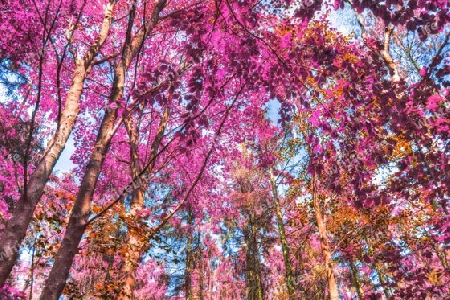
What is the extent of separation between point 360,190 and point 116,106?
114 inches

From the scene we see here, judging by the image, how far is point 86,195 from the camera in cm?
230

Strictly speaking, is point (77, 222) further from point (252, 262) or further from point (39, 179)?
point (252, 262)

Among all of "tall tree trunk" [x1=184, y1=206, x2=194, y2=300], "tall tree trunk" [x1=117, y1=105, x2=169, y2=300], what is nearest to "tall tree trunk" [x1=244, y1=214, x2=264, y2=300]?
"tall tree trunk" [x1=184, y1=206, x2=194, y2=300]

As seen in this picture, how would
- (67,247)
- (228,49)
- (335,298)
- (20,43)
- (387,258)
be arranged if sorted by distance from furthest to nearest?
(20,43)
(335,298)
(387,258)
(228,49)
(67,247)

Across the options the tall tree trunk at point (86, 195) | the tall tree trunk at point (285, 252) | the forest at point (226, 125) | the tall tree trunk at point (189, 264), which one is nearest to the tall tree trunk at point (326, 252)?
the forest at point (226, 125)

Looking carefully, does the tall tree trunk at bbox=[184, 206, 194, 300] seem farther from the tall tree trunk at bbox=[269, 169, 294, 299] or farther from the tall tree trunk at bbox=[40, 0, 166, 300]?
the tall tree trunk at bbox=[40, 0, 166, 300]

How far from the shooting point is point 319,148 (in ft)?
12.6

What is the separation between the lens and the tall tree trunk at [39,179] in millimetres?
2266

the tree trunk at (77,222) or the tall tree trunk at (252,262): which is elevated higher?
the tall tree trunk at (252,262)

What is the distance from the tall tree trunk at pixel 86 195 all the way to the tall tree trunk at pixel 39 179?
1.48 feet

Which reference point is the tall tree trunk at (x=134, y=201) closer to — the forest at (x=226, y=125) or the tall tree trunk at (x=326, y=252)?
the forest at (x=226, y=125)

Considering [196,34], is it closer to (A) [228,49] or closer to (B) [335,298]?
(A) [228,49]

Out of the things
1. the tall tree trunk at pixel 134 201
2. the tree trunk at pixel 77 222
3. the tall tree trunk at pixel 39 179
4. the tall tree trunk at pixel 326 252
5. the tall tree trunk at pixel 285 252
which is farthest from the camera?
the tall tree trunk at pixel 285 252

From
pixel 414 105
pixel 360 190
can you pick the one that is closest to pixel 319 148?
pixel 360 190
